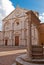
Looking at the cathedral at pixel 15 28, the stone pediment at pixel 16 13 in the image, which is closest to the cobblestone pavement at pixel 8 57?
the cathedral at pixel 15 28

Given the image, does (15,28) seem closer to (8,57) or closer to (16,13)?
(16,13)

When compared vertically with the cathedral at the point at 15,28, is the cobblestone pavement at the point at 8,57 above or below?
below

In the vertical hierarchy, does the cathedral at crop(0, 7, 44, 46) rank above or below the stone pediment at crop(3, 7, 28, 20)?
below

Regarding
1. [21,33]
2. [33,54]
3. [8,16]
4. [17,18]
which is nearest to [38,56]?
[33,54]

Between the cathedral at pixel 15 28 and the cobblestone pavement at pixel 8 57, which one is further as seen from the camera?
the cathedral at pixel 15 28

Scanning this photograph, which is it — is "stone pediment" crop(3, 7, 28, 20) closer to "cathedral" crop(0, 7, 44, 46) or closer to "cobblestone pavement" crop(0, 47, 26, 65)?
"cathedral" crop(0, 7, 44, 46)

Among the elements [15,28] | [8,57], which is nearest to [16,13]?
[15,28]

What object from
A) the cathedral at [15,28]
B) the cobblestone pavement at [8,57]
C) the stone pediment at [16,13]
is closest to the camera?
the cobblestone pavement at [8,57]

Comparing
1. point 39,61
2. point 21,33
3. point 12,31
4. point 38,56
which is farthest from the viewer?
point 12,31

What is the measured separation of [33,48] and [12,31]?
81.1 feet

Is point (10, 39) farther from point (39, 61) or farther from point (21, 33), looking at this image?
point (39, 61)

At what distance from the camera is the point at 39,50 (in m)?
7.00

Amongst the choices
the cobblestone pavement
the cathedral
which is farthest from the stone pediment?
the cobblestone pavement

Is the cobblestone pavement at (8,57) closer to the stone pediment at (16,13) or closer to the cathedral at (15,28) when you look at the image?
the cathedral at (15,28)
